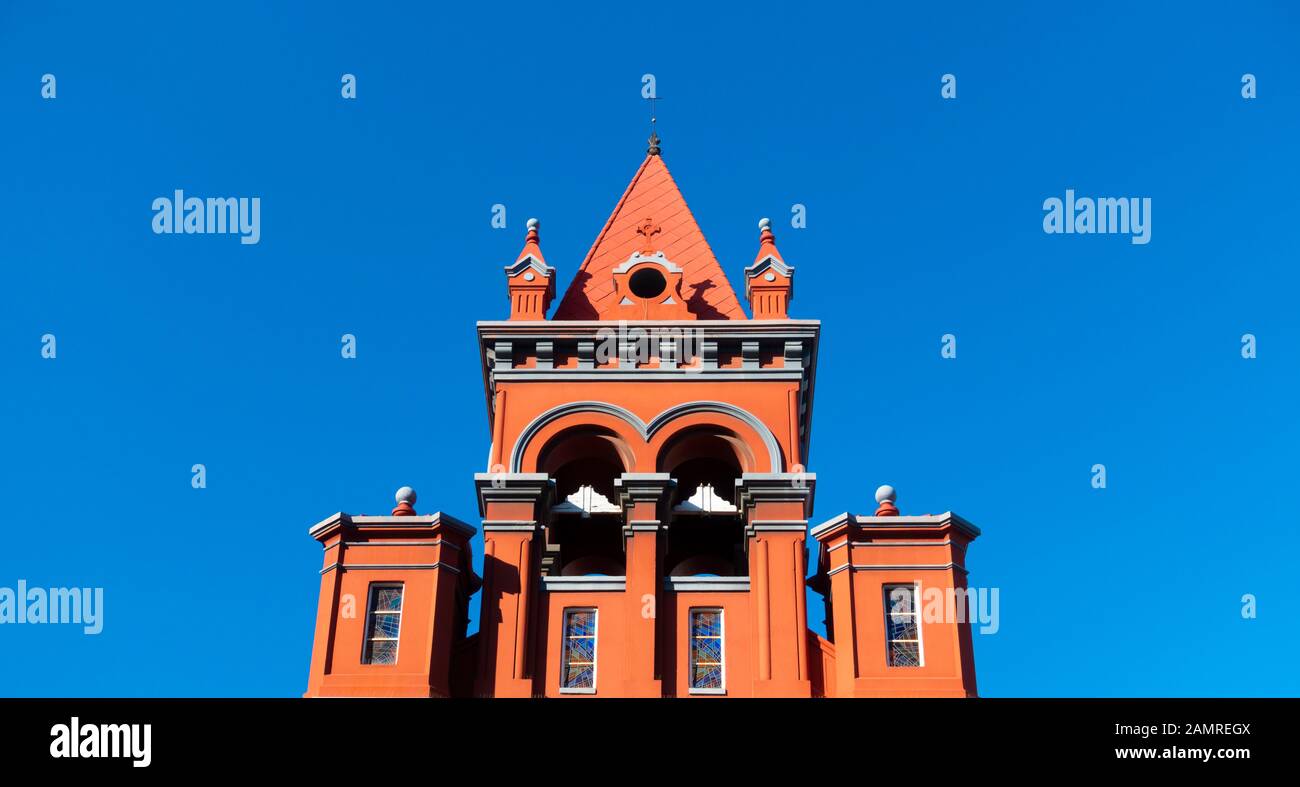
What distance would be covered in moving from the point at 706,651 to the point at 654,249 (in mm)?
10506

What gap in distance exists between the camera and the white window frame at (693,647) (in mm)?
25875

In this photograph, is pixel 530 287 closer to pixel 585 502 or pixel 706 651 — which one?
pixel 585 502

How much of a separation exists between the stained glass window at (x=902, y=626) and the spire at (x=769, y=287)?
6879mm

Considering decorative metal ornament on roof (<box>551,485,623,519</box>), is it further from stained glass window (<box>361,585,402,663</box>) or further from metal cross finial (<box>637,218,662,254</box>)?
metal cross finial (<box>637,218,662,254</box>)

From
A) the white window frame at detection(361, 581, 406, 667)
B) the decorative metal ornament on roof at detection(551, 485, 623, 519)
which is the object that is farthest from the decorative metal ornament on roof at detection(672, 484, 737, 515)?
the white window frame at detection(361, 581, 406, 667)

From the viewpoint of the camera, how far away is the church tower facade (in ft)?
84.1

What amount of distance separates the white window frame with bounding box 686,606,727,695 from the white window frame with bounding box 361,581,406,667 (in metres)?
5.23

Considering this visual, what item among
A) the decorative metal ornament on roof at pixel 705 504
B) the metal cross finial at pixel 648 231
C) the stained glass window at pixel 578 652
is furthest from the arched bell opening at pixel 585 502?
the metal cross finial at pixel 648 231

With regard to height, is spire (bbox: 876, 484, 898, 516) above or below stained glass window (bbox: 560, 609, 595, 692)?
above

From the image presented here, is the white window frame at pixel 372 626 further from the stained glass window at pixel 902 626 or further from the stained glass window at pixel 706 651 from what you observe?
the stained glass window at pixel 902 626
